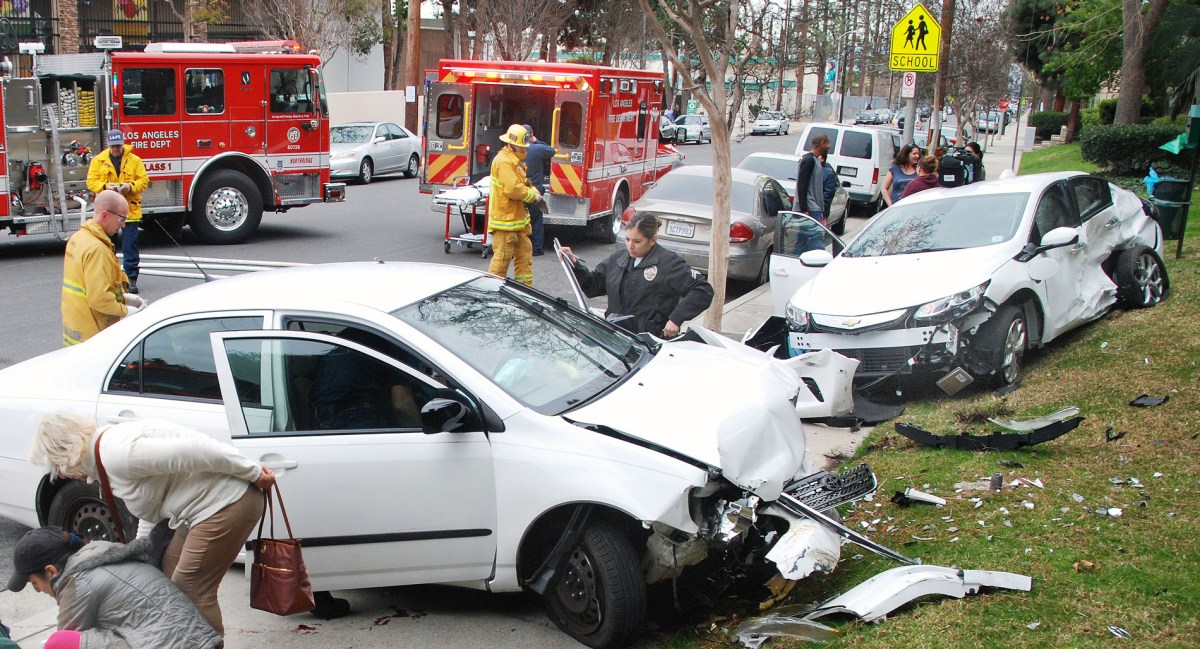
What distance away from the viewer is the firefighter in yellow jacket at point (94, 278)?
265 inches

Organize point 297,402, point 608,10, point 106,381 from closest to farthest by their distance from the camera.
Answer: point 297,402 < point 106,381 < point 608,10

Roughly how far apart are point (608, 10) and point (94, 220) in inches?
1611

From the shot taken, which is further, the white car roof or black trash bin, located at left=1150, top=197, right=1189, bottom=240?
black trash bin, located at left=1150, top=197, right=1189, bottom=240

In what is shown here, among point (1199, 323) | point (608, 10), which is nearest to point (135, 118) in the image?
point (1199, 323)

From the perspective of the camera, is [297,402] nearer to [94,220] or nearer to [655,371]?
[655,371]

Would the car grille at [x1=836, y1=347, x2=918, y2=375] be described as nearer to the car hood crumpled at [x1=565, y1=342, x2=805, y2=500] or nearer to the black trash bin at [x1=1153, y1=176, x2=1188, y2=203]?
the car hood crumpled at [x1=565, y1=342, x2=805, y2=500]

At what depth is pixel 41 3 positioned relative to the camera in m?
29.1

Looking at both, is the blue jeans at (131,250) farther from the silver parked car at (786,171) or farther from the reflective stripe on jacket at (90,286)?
Answer: the silver parked car at (786,171)

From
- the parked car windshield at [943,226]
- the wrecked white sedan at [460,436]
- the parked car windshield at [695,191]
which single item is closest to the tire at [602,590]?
the wrecked white sedan at [460,436]

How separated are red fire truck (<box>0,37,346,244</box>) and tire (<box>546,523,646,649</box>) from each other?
1062 centimetres

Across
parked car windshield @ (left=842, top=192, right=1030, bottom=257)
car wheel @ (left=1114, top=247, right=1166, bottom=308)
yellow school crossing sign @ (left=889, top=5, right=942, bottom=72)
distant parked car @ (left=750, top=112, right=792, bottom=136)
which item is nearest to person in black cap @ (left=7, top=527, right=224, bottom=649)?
parked car windshield @ (left=842, top=192, right=1030, bottom=257)

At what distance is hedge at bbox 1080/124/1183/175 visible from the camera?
2195cm

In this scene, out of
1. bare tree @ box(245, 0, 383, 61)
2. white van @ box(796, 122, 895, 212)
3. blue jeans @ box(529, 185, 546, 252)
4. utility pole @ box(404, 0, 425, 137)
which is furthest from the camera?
bare tree @ box(245, 0, 383, 61)

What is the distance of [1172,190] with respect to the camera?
1178 cm
